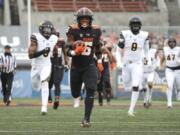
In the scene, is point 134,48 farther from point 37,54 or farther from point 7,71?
point 7,71

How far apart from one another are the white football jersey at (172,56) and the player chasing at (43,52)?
237 inches

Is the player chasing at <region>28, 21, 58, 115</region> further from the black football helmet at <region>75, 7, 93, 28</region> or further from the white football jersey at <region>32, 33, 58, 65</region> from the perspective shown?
the black football helmet at <region>75, 7, 93, 28</region>

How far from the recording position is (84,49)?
43.6ft

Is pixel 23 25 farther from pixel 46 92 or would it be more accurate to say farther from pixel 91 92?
pixel 91 92

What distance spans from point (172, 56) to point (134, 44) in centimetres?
501

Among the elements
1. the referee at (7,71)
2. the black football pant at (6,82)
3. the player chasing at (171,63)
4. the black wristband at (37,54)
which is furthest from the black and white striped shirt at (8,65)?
the black wristband at (37,54)

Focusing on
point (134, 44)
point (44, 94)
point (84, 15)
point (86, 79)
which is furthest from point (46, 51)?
point (84, 15)

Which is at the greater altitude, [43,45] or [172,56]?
[43,45]

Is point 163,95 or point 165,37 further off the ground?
point 165,37

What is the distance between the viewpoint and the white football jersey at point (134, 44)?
56.7 ft

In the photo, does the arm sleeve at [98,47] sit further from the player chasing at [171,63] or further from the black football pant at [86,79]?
the player chasing at [171,63]

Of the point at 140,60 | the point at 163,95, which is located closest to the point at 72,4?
the point at 163,95

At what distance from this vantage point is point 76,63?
13484 mm

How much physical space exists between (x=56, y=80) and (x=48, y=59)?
3821 mm
